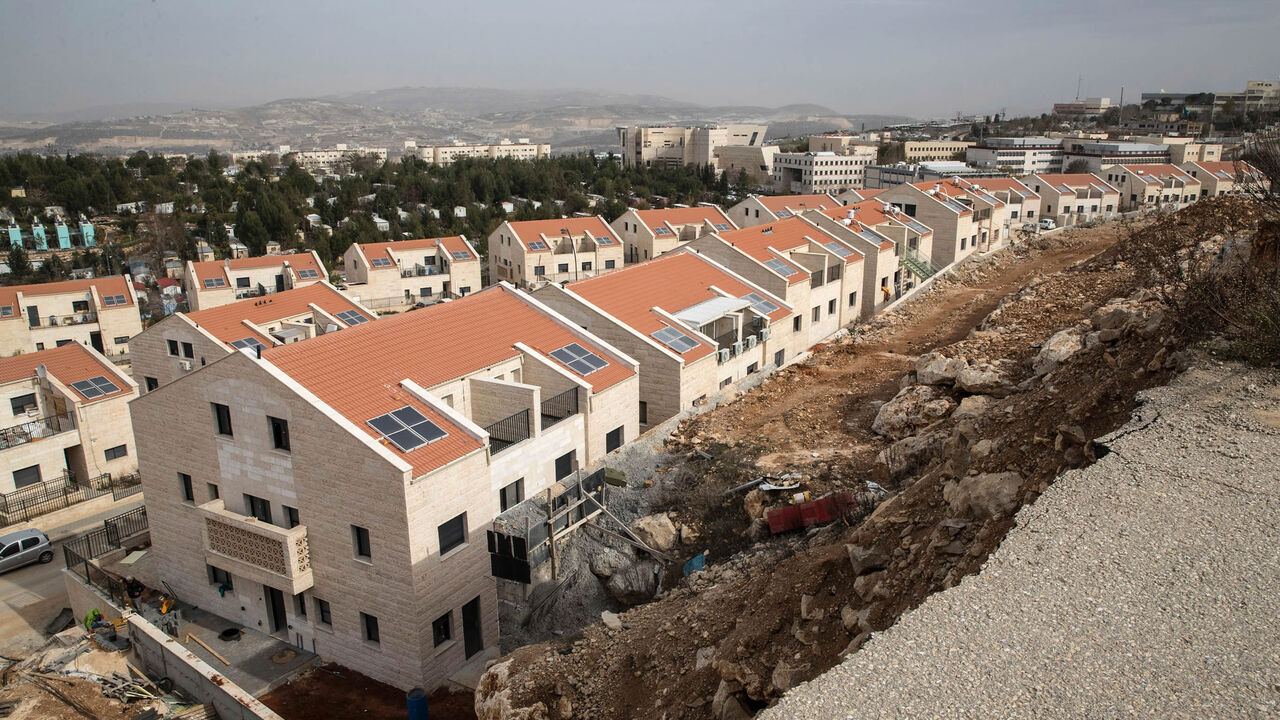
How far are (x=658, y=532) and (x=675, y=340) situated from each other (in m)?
11.8

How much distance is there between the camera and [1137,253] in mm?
35000

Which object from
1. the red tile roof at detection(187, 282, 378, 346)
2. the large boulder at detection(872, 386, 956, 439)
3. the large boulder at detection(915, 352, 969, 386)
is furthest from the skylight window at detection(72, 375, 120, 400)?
the large boulder at detection(915, 352, 969, 386)

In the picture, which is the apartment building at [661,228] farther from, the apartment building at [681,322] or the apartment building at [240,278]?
the apartment building at [681,322]

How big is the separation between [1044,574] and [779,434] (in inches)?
691

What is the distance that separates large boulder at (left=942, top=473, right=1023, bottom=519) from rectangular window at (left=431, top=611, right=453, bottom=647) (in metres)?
12.4

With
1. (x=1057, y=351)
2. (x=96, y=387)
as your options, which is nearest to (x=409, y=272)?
(x=96, y=387)

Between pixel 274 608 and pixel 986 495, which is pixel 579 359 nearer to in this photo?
pixel 274 608

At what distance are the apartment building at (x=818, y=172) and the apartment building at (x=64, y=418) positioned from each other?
136m

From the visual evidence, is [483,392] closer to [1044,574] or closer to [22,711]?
[22,711]

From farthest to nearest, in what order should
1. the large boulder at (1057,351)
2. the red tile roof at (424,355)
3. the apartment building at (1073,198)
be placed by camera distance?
1. the apartment building at (1073,198)
2. the large boulder at (1057,351)
3. the red tile roof at (424,355)

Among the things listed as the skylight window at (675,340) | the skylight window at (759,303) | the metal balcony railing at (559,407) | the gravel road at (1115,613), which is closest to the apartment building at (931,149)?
the skylight window at (759,303)

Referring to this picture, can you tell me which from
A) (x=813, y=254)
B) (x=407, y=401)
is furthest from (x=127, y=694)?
(x=813, y=254)

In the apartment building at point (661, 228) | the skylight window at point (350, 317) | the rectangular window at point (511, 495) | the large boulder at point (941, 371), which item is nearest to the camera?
the rectangular window at point (511, 495)

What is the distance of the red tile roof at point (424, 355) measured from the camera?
1997 cm
